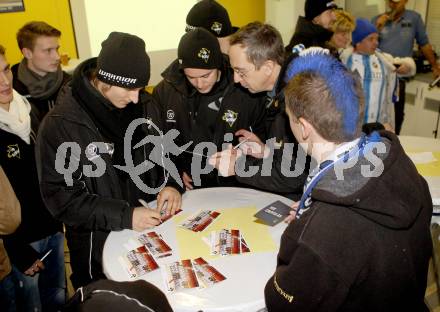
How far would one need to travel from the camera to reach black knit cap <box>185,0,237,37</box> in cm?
310

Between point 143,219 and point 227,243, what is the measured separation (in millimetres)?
422

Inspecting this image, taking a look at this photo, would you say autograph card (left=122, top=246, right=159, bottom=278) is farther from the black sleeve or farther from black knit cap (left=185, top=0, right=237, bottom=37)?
black knit cap (left=185, top=0, right=237, bottom=37)

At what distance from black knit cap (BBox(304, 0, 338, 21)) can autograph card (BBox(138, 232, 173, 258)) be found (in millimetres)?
2684

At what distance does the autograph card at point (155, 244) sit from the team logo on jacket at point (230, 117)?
3.19ft

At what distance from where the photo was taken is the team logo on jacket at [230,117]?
2674 millimetres

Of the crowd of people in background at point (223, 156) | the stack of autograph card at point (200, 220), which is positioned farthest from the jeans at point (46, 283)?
the stack of autograph card at point (200, 220)

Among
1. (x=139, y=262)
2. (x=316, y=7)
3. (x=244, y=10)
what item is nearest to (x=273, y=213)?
(x=139, y=262)

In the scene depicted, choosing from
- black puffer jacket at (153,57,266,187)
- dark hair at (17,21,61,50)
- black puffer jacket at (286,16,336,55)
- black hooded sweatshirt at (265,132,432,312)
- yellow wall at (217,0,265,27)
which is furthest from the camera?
yellow wall at (217,0,265,27)

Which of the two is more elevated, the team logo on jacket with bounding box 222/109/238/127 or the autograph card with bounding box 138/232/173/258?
the team logo on jacket with bounding box 222/109/238/127

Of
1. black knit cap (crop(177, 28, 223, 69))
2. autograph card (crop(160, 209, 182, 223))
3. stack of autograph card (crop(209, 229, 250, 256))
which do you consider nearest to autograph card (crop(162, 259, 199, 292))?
stack of autograph card (crop(209, 229, 250, 256))

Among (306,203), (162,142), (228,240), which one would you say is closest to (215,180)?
(162,142)

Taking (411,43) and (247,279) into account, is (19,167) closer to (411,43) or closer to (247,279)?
(247,279)

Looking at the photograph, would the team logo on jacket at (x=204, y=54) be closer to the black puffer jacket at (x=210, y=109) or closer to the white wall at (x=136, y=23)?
the black puffer jacket at (x=210, y=109)

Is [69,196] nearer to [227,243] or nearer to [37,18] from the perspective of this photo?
A: [227,243]
